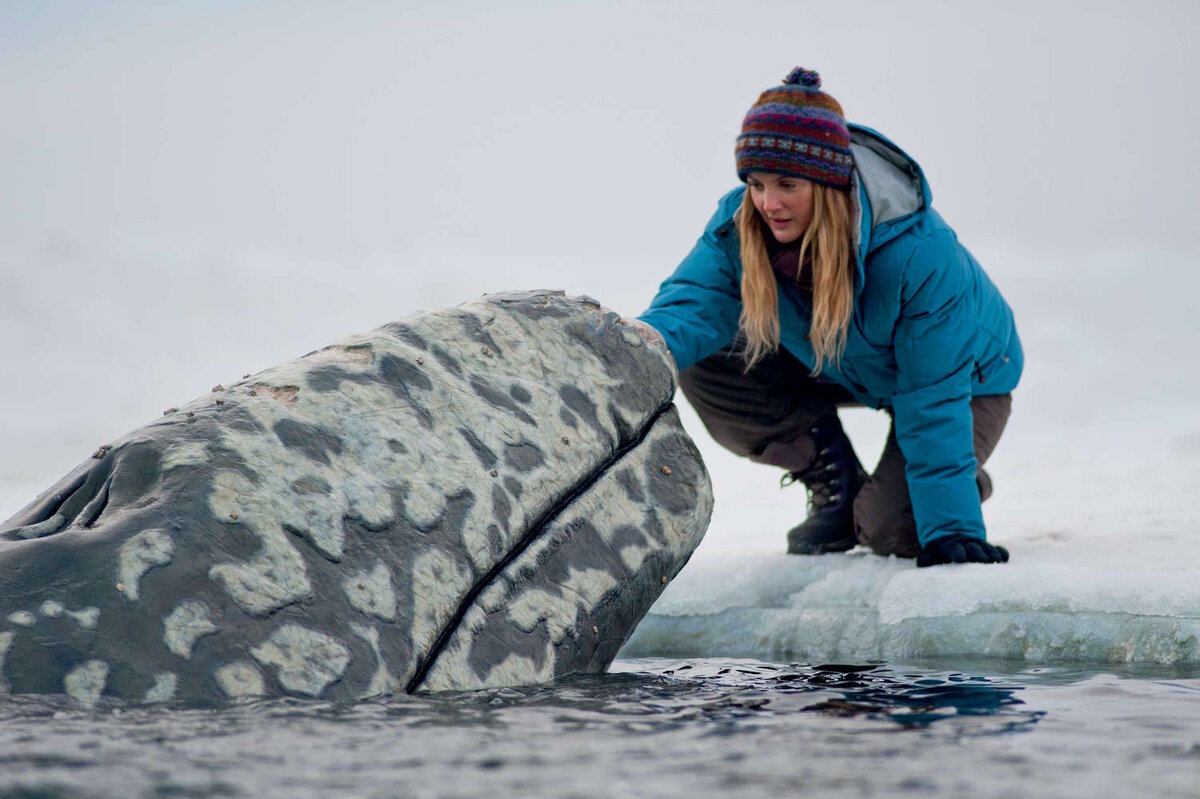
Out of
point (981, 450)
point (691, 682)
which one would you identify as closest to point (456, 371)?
point (691, 682)

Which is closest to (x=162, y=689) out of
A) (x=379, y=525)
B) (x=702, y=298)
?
(x=379, y=525)

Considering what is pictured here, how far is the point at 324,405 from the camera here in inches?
99.3

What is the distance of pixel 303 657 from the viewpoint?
7.12ft

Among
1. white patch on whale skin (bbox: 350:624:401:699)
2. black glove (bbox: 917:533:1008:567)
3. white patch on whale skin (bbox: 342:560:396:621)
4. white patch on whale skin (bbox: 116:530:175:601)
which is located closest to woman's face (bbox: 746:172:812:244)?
black glove (bbox: 917:533:1008:567)

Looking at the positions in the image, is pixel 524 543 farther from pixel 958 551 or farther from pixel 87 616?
pixel 958 551

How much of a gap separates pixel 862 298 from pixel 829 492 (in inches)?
39.8

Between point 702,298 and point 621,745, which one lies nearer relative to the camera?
point 621,745

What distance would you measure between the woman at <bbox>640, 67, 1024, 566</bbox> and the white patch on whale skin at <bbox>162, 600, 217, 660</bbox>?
1.66m

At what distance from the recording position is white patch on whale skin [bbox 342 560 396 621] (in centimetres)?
228

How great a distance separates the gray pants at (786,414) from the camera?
4.04 meters

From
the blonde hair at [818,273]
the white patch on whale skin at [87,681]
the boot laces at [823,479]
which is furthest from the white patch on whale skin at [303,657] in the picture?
the boot laces at [823,479]

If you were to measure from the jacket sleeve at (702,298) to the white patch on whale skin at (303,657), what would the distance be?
1574 mm

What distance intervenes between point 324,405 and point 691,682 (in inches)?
37.5

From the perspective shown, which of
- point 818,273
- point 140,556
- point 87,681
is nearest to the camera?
point 87,681
